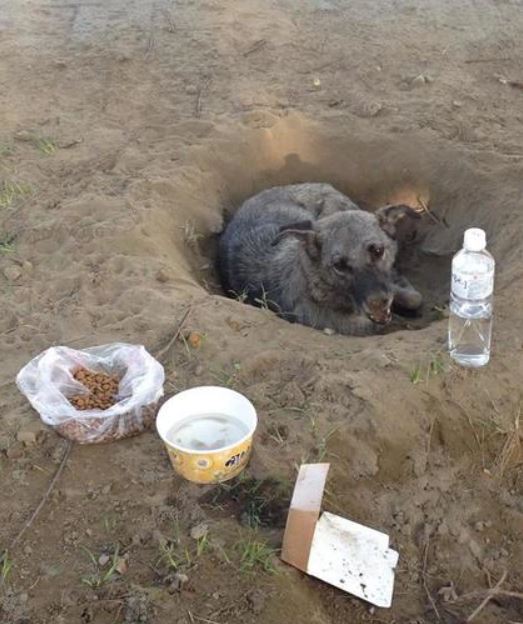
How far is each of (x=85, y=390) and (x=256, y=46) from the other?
4.93m

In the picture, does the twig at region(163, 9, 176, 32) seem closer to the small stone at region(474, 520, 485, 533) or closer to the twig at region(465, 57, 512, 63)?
the twig at region(465, 57, 512, 63)

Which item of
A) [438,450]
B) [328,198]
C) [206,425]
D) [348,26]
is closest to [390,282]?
[328,198]

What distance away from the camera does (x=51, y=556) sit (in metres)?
3.26

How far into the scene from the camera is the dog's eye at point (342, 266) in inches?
211

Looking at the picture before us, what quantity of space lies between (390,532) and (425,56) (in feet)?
17.3

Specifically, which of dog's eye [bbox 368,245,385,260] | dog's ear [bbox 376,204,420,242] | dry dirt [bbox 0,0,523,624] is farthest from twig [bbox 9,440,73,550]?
dog's ear [bbox 376,204,420,242]

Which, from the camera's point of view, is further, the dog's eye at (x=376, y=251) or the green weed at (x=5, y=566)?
the dog's eye at (x=376, y=251)

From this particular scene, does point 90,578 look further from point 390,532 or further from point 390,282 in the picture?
point 390,282

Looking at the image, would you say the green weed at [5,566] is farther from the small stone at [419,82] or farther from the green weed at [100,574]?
the small stone at [419,82]

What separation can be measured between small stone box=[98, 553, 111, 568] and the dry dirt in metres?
0.01

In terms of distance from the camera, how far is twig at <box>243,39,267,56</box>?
25.3ft

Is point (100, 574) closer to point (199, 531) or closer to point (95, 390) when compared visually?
point (199, 531)

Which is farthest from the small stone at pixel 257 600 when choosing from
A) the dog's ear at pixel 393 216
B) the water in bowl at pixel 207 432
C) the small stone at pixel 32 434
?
the dog's ear at pixel 393 216

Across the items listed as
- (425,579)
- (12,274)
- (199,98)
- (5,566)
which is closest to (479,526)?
(425,579)
